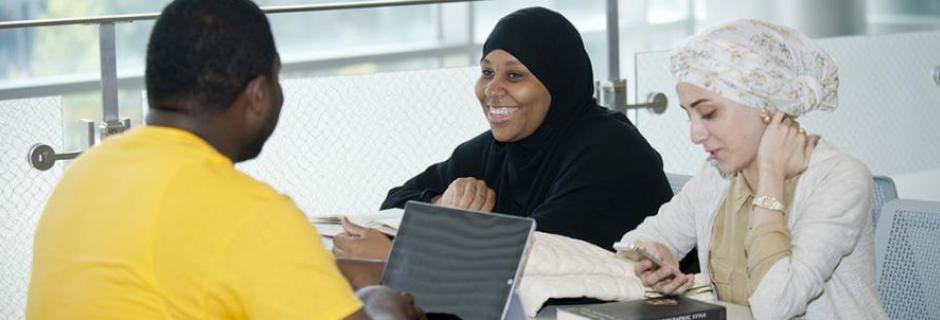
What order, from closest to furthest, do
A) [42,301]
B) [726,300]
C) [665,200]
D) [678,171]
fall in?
[42,301], [726,300], [665,200], [678,171]

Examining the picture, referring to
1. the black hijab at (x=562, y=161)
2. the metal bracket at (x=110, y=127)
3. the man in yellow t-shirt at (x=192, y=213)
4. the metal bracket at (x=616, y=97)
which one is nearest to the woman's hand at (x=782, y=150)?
the black hijab at (x=562, y=161)

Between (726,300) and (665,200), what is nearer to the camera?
(726,300)

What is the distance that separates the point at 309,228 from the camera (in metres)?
1.73

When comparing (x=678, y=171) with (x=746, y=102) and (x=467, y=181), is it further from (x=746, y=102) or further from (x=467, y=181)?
(x=746, y=102)

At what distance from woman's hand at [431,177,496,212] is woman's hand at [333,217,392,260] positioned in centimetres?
49

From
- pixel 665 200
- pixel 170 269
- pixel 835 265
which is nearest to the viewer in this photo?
pixel 170 269

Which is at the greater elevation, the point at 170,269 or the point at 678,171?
the point at 170,269

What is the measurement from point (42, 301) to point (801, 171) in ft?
4.26

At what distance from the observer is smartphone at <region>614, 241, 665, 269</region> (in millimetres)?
2461

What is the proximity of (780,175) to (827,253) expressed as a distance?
0.17 m

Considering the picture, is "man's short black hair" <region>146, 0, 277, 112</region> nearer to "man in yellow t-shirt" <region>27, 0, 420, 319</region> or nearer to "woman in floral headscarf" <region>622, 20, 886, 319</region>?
"man in yellow t-shirt" <region>27, 0, 420, 319</region>

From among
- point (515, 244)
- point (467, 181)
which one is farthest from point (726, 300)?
point (467, 181)

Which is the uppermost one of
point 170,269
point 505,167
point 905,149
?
point 170,269

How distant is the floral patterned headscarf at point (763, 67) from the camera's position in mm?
2457
